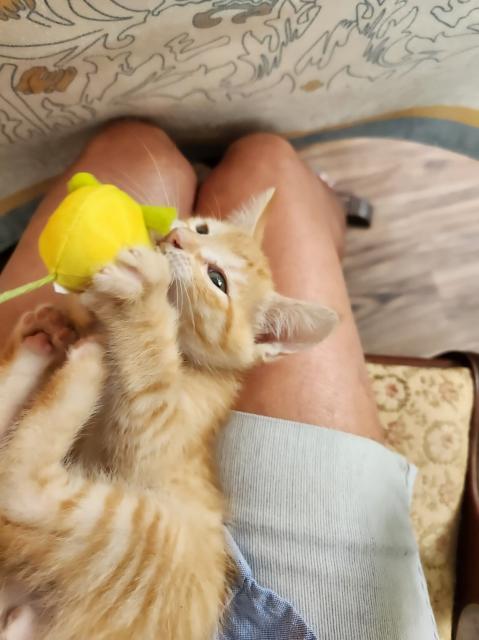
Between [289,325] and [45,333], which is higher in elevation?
[45,333]

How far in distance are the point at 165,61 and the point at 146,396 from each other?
575 mm

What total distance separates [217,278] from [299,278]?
0.25 m

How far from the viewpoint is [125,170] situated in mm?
1080

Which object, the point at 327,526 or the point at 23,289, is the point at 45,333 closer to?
the point at 23,289

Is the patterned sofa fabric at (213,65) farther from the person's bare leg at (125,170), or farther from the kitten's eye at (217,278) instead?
the kitten's eye at (217,278)

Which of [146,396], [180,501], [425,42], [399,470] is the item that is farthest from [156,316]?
[425,42]

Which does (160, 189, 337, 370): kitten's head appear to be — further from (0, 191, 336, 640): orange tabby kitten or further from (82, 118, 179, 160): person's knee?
(82, 118, 179, 160): person's knee

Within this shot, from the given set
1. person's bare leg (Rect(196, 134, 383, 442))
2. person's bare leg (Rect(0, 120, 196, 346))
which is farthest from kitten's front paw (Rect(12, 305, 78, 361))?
person's bare leg (Rect(196, 134, 383, 442))

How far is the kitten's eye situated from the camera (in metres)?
0.90

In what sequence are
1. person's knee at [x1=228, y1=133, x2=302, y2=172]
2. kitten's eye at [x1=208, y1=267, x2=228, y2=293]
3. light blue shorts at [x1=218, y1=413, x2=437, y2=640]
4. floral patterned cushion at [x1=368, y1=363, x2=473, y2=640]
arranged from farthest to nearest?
person's knee at [x1=228, y1=133, x2=302, y2=172]
floral patterned cushion at [x1=368, y1=363, x2=473, y2=640]
kitten's eye at [x1=208, y1=267, x2=228, y2=293]
light blue shorts at [x1=218, y1=413, x2=437, y2=640]

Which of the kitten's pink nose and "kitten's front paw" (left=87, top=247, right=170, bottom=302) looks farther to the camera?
the kitten's pink nose

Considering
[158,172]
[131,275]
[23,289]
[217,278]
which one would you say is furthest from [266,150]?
[23,289]

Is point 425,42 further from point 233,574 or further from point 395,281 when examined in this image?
point 233,574

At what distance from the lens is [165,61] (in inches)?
38.0
